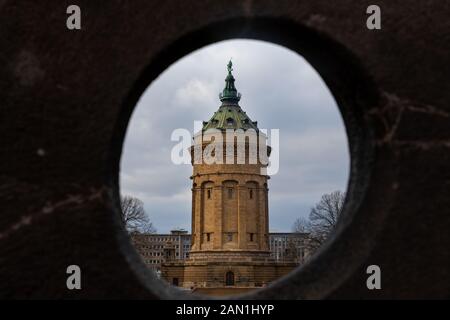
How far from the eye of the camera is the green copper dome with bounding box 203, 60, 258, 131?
40938mm

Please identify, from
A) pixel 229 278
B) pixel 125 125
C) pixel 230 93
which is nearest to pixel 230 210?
pixel 229 278

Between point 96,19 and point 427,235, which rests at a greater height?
point 96,19

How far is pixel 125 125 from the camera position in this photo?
3430 mm

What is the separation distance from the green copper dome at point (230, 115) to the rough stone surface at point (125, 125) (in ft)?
119

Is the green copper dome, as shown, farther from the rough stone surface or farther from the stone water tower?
the rough stone surface

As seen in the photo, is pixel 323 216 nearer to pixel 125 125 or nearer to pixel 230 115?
pixel 230 115

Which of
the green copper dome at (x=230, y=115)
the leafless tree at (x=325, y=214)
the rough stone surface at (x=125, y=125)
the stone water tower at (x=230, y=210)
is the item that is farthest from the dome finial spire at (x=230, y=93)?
the rough stone surface at (x=125, y=125)

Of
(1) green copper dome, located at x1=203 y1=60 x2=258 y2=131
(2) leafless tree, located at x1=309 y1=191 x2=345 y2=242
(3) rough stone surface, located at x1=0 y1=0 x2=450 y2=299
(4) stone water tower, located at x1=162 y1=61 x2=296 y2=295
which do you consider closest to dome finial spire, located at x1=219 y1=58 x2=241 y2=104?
(1) green copper dome, located at x1=203 y1=60 x2=258 y2=131

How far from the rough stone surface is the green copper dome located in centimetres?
3621

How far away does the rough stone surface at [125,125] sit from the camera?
3168 mm
